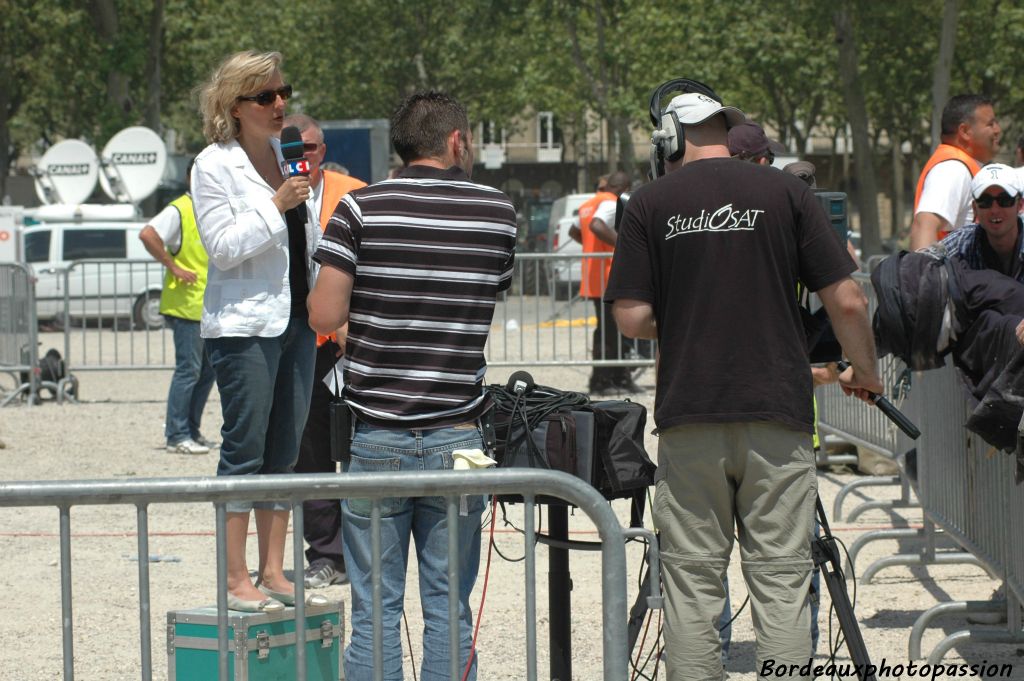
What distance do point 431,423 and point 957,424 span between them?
252 cm

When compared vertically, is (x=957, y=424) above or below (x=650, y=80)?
below

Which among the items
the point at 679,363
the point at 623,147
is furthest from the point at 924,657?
the point at 623,147

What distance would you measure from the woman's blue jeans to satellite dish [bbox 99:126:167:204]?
2078 cm

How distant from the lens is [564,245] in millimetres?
24328

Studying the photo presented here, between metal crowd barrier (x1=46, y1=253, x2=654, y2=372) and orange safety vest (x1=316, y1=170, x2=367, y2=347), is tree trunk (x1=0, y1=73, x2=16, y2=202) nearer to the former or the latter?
metal crowd barrier (x1=46, y1=253, x2=654, y2=372)

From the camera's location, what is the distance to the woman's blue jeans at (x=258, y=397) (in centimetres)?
482

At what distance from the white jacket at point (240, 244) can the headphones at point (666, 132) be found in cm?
129

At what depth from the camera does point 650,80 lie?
40531mm

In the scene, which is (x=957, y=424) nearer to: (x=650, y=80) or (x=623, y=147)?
(x=623, y=147)

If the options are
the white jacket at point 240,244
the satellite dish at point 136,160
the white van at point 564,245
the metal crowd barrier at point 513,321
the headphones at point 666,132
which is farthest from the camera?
the satellite dish at point 136,160

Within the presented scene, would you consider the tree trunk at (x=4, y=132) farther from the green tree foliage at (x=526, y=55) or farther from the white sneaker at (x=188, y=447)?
the white sneaker at (x=188, y=447)

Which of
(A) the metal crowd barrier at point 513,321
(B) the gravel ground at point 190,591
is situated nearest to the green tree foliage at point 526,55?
(A) the metal crowd barrier at point 513,321

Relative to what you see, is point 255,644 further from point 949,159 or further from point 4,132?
point 4,132

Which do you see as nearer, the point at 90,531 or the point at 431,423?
the point at 431,423
